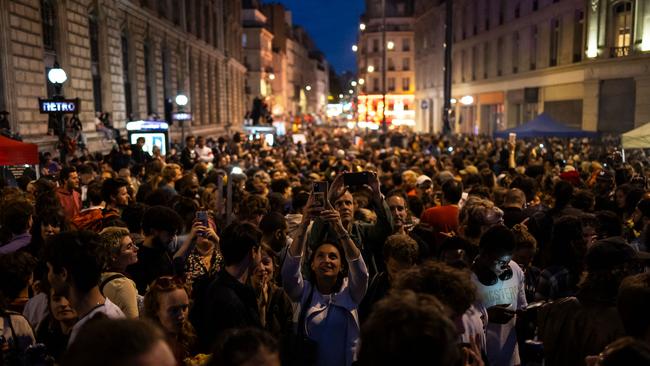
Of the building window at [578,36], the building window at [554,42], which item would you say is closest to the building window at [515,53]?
the building window at [554,42]

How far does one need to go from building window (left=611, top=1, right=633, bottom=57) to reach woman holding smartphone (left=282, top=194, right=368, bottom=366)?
2785 centimetres

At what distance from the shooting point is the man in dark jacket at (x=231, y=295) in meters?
3.81

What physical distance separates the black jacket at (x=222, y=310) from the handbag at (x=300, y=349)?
32 cm

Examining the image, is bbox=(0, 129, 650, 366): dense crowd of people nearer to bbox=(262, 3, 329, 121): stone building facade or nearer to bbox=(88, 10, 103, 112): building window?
bbox=(88, 10, 103, 112): building window

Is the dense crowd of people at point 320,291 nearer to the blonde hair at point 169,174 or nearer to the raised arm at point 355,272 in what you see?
the raised arm at point 355,272

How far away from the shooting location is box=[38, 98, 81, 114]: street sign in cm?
1337

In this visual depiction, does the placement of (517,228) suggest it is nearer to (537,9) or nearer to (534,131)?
(534,131)

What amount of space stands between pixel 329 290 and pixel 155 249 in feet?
6.01

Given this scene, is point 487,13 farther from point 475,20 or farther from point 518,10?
point 518,10

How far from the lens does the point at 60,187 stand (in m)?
9.25

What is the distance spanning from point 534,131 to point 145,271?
17.9m

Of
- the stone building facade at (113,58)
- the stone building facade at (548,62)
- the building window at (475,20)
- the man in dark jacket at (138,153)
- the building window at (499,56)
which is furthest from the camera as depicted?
the building window at (475,20)

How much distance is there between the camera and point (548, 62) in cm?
3606

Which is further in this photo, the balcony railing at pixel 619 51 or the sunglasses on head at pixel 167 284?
the balcony railing at pixel 619 51
